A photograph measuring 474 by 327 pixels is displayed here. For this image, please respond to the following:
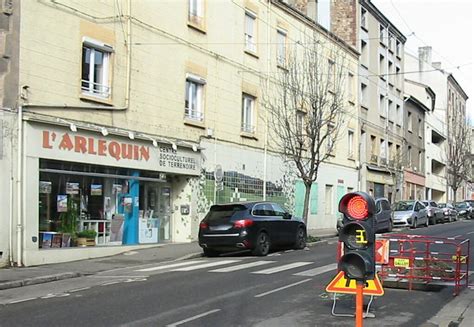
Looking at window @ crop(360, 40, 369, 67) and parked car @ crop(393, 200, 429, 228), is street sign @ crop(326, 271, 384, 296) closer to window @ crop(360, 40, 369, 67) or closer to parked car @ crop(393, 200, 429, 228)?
parked car @ crop(393, 200, 429, 228)

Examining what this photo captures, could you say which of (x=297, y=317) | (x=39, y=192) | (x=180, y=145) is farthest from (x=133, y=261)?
(x=297, y=317)

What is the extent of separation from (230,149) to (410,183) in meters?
29.2

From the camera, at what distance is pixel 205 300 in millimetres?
9398

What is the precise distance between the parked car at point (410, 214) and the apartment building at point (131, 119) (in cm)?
704

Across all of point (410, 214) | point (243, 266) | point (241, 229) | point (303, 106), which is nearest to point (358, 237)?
point (243, 266)

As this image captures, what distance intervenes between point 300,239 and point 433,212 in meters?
18.3

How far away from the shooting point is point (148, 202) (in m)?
19.8

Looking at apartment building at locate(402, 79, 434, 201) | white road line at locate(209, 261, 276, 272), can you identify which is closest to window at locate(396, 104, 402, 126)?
apartment building at locate(402, 79, 434, 201)

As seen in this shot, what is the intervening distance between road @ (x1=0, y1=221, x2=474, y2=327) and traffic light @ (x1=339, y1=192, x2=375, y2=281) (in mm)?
2072

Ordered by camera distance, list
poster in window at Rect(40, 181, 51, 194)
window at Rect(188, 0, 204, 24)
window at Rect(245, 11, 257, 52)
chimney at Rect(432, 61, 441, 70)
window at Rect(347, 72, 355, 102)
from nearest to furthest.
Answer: poster in window at Rect(40, 181, 51, 194)
window at Rect(188, 0, 204, 24)
window at Rect(245, 11, 257, 52)
window at Rect(347, 72, 355, 102)
chimney at Rect(432, 61, 441, 70)

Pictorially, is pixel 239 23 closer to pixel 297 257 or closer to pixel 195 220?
pixel 195 220

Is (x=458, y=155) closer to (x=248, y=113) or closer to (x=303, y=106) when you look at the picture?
(x=303, y=106)

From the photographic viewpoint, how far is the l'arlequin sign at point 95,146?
50.0 feet

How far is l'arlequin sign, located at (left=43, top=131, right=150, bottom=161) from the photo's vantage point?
1523cm
